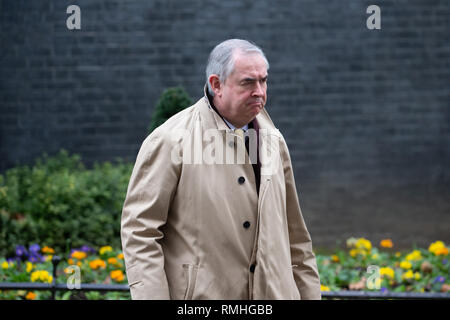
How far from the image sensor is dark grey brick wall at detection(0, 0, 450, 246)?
827cm

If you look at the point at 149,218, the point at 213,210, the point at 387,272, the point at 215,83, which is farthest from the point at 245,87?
the point at 387,272

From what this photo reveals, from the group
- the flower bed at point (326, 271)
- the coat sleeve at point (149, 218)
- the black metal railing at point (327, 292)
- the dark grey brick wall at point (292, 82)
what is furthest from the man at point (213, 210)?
the dark grey brick wall at point (292, 82)

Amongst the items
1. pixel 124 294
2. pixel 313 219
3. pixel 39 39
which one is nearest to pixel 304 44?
pixel 313 219

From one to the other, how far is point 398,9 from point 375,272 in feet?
14.6

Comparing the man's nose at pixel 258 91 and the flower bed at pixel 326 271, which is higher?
the man's nose at pixel 258 91

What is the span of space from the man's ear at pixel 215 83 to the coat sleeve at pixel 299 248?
40 centimetres

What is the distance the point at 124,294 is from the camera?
16.4 feet

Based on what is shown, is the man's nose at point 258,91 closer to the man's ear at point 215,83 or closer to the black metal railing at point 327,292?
the man's ear at point 215,83

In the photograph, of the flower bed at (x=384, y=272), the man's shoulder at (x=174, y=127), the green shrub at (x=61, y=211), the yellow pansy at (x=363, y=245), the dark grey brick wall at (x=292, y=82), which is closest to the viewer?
the man's shoulder at (x=174, y=127)

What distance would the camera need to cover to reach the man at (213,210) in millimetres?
2348

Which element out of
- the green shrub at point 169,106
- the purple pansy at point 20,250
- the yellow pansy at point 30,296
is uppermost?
the green shrub at point 169,106

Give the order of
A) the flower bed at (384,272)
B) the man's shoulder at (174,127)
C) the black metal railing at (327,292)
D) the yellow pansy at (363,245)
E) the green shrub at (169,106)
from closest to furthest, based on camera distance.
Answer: the man's shoulder at (174,127) → the black metal railing at (327,292) → the flower bed at (384,272) → the yellow pansy at (363,245) → the green shrub at (169,106)

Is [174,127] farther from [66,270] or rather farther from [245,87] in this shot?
[66,270]
